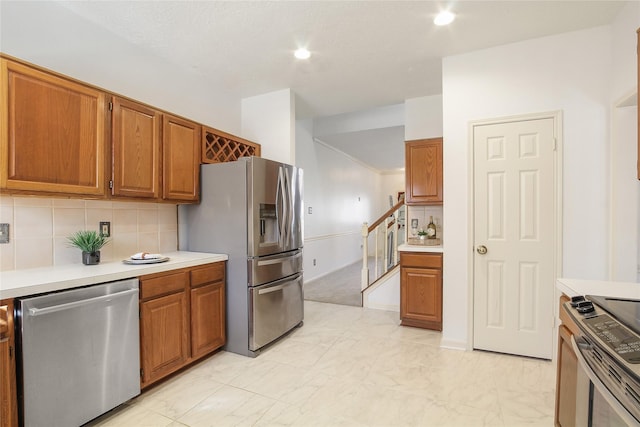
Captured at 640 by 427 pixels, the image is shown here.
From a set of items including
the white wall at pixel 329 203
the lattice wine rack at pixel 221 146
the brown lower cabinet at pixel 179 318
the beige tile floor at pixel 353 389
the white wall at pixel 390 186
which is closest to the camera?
the beige tile floor at pixel 353 389

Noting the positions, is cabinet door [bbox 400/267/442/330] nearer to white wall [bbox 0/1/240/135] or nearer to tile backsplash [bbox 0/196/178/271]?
tile backsplash [bbox 0/196/178/271]

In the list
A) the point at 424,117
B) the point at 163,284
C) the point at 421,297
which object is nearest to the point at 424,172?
the point at 424,117

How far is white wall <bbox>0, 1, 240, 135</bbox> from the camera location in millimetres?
1944

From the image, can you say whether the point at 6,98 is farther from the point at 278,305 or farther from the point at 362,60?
the point at 362,60

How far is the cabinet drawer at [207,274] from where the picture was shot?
2.41m

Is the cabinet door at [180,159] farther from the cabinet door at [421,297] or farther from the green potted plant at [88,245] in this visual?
the cabinet door at [421,297]

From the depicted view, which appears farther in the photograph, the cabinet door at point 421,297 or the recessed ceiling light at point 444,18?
the cabinet door at point 421,297

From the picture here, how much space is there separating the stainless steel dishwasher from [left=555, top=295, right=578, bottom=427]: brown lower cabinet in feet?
7.83

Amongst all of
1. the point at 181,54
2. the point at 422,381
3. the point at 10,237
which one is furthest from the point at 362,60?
the point at 10,237

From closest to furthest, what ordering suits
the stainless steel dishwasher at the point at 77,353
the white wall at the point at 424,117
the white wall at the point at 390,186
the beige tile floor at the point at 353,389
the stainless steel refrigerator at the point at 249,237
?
the stainless steel dishwasher at the point at 77,353 < the beige tile floor at the point at 353,389 < the stainless steel refrigerator at the point at 249,237 < the white wall at the point at 424,117 < the white wall at the point at 390,186

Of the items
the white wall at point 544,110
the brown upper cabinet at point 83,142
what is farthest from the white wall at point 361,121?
the brown upper cabinet at point 83,142

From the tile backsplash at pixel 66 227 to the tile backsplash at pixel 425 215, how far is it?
290 cm

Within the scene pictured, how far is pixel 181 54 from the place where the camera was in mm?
2775

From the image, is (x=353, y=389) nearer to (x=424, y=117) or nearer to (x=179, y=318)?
(x=179, y=318)
